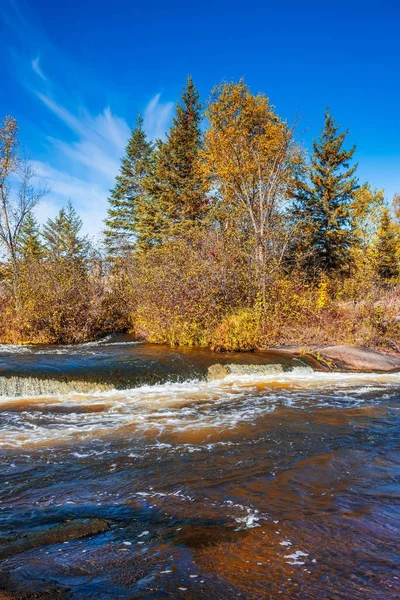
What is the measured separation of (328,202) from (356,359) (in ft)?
44.2

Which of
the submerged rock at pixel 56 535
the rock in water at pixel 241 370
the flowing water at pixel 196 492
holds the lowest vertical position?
the flowing water at pixel 196 492

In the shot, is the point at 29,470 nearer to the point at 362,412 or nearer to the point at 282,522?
the point at 282,522

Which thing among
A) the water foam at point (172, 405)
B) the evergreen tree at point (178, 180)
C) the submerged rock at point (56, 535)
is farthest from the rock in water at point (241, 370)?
the evergreen tree at point (178, 180)

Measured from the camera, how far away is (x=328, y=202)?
2295 cm

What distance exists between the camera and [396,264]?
27.5 metres

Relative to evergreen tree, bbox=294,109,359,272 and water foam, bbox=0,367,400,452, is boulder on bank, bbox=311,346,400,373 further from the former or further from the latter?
evergreen tree, bbox=294,109,359,272

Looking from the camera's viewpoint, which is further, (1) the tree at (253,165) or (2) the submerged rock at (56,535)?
(1) the tree at (253,165)

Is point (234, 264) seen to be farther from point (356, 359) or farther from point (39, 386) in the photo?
point (39, 386)

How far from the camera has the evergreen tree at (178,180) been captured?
967 inches

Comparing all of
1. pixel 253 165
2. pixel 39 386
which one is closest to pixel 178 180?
pixel 253 165

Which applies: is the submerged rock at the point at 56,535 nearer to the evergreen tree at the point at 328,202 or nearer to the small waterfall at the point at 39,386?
the small waterfall at the point at 39,386

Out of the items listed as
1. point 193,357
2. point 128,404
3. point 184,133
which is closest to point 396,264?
point 184,133

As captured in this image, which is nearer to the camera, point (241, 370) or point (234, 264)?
point (241, 370)

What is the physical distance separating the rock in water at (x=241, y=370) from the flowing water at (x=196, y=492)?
1498 millimetres
